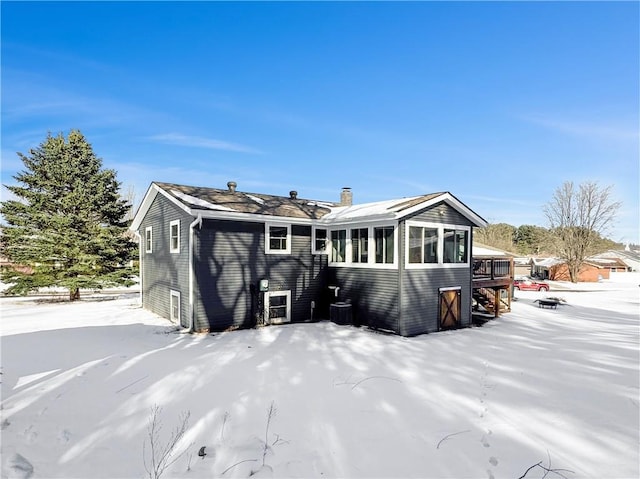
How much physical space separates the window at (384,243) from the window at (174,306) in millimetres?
8246

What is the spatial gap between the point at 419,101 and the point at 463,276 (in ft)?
40.5

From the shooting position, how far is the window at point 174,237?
13031 millimetres

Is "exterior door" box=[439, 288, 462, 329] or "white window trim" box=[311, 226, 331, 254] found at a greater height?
"white window trim" box=[311, 226, 331, 254]

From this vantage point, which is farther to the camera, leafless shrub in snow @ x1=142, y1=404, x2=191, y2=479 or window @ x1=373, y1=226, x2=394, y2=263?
window @ x1=373, y1=226, x2=394, y2=263

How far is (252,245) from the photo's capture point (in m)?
12.9

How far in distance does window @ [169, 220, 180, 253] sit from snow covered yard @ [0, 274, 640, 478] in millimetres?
3530

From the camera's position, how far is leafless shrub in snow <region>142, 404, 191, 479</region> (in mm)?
4266

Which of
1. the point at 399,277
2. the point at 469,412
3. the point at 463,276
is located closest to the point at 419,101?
the point at 463,276

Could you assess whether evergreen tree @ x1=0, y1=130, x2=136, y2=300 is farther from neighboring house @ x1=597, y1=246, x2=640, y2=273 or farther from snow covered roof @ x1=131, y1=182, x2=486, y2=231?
neighboring house @ x1=597, y1=246, x2=640, y2=273

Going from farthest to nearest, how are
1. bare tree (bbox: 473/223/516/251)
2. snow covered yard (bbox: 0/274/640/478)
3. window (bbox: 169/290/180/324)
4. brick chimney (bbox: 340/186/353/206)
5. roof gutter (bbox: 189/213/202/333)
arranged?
bare tree (bbox: 473/223/516/251), brick chimney (bbox: 340/186/353/206), window (bbox: 169/290/180/324), roof gutter (bbox: 189/213/202/333), snow covered yard (bbox: 0/274/640/478)

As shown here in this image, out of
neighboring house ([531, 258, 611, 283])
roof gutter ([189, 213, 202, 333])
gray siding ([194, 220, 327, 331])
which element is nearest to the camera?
roof gutter ([189, 213, 202, 333])

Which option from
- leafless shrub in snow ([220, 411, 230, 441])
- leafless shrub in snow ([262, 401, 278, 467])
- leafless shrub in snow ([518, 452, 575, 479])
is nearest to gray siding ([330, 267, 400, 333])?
leafless shrub in snow ([262, 401, 278, 467])

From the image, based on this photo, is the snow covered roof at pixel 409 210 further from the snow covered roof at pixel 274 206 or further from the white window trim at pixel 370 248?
the white window trim at pixel 370 248

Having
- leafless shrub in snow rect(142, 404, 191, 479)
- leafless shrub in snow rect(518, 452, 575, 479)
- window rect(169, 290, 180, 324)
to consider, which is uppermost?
window rect(169, 290, 180, 324)
